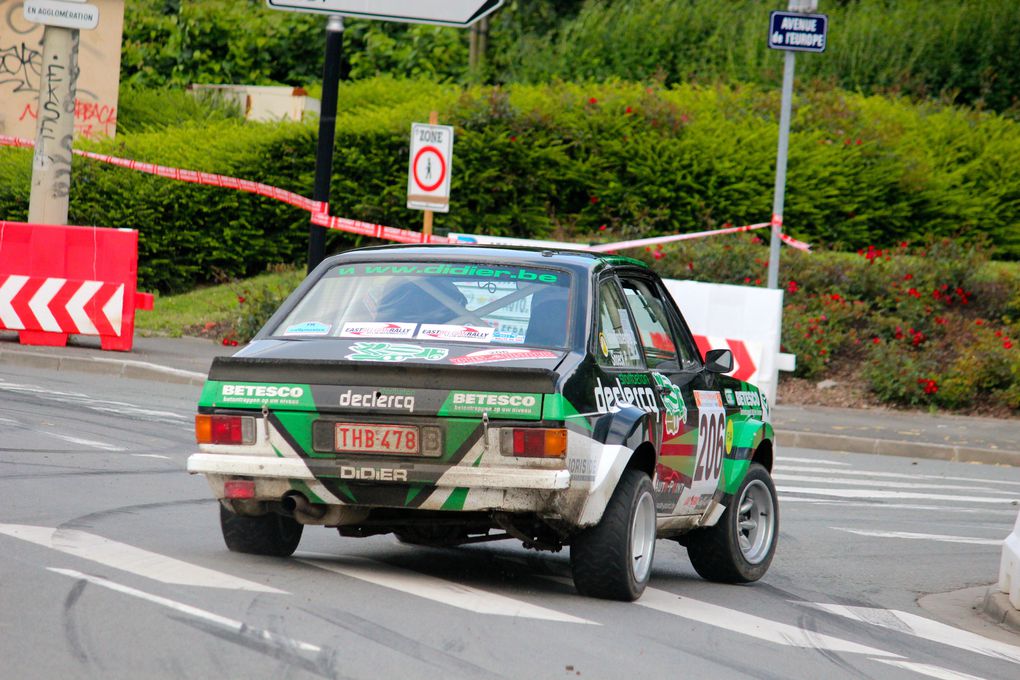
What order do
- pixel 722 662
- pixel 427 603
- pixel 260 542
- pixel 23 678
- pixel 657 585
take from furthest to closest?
pixel 657 585, pixel 260 542, pixel 427 603, pixel 722 662, pixel 23 678

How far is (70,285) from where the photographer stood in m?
18.9

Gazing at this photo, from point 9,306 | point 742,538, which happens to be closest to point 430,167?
point 9,306

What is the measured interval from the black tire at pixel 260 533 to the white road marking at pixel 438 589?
146 millimetres

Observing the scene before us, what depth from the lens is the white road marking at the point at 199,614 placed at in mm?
5863

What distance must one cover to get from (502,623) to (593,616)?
0.52 meters

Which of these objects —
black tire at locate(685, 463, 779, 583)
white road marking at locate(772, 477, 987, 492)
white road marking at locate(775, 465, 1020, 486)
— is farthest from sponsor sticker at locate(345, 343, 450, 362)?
white road marking at locate(775, 465, 1020, 486)

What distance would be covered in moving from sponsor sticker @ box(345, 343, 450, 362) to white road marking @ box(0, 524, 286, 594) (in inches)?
42.8

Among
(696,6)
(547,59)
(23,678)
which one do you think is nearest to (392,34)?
(547,59)

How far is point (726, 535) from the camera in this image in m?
8.58

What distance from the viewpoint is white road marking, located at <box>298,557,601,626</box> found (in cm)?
684

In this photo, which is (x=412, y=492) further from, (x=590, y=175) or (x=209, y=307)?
(x=590, y=175)

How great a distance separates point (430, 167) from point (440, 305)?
10.6 meters

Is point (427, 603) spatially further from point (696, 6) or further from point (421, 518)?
point (696, 6)

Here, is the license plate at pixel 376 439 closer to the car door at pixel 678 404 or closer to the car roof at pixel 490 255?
the car roof at pixel 490 255
